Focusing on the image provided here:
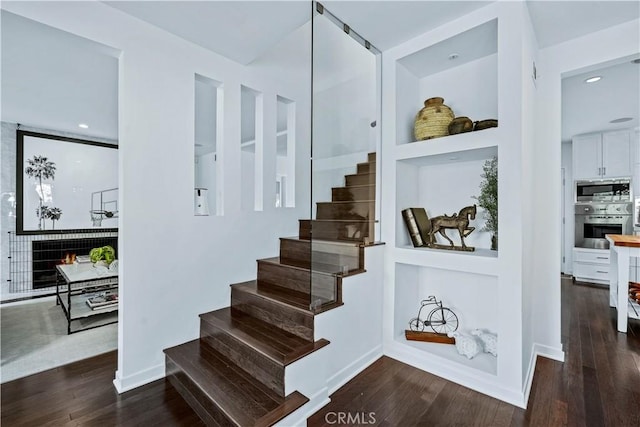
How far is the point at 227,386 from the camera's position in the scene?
1.80 meters

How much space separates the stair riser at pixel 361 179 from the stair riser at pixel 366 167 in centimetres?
4

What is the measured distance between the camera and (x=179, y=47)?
2336 mm

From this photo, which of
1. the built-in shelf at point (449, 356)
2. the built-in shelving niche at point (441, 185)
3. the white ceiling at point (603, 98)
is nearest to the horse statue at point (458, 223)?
the built-in shelving niche at point (441, 185)

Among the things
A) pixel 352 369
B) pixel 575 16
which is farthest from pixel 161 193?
pixel 575 16

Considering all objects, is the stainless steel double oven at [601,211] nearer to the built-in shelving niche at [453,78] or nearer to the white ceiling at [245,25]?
the white ceiling at [245,25]

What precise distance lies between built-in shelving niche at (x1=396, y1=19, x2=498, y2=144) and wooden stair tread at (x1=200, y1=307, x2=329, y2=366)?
71.1 inches

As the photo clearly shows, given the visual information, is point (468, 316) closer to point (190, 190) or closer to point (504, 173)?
point (504, 173)

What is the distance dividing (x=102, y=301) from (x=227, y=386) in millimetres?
2534

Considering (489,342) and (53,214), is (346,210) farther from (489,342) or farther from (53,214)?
(53,214)

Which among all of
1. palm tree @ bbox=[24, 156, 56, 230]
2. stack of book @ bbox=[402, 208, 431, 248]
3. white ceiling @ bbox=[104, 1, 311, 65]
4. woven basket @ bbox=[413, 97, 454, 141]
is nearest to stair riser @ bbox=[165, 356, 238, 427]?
stack of book @ bbox=[402, 208, 431, 248]

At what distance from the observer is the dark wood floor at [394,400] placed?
173 centimetres

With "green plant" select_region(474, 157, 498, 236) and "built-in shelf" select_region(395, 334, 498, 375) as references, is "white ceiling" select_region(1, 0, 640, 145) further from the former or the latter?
"built-in shelf" select_region(395, 334, 498, 375)

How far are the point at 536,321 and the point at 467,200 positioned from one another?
4.07 ft

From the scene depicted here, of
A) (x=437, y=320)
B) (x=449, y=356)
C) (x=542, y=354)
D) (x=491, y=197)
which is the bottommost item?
(x=542, y=354)
